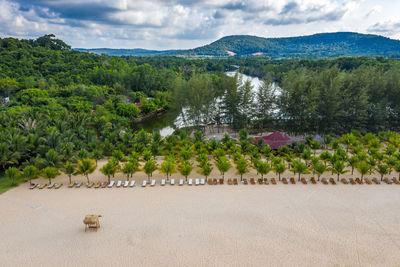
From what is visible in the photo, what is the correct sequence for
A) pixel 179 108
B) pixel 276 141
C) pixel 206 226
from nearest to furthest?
pixel 206 226, pixel 276 141, pixel 179 108

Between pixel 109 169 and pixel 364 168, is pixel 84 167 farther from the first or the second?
pixel 364 168

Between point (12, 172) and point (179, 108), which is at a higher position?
point (12, 172)

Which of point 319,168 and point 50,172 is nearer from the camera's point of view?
point 50,172

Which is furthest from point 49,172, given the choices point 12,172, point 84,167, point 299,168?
point 299,168

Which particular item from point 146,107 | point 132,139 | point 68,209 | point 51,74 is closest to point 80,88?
point 146,107

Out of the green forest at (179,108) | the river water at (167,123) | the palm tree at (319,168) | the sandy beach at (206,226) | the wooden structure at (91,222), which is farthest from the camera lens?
the river water at (167,123)

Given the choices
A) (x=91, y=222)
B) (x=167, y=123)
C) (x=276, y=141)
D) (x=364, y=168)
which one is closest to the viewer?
(x=91, y=222)

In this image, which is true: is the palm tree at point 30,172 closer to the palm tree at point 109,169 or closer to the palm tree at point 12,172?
the palm tree at point 12,172

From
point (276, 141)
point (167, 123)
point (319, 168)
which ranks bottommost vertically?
point (167, 123)

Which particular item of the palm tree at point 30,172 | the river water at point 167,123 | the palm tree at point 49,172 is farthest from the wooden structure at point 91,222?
the river water at point 167,123

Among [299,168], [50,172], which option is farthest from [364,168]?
[50,172]
